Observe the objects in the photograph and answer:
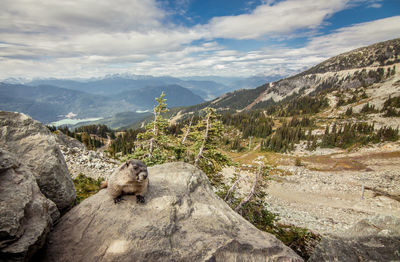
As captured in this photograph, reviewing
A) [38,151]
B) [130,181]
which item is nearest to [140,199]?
[130,181]

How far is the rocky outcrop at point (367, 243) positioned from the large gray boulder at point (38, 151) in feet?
35.2

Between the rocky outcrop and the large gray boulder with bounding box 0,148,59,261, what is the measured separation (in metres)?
9.43

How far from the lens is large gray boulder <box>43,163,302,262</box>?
5.58 meters

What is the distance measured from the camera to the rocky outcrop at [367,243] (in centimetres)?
629

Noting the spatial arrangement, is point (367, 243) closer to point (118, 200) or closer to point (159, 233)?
point (159, 233)

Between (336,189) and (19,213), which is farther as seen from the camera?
(336,189)

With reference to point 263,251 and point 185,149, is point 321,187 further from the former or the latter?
point 263,251

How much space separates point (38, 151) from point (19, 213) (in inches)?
134

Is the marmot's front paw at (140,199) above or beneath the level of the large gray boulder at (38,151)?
beneath

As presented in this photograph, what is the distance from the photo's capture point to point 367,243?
670 centimetres

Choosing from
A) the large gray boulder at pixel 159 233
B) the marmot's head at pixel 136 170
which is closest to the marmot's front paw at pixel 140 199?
the large gray boulder at pixel 159 233

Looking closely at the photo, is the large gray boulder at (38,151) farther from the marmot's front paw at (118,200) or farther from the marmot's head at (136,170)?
the marmot's head at (136,170)

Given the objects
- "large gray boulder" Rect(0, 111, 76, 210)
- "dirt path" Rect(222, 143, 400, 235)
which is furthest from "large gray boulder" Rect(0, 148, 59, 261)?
"dirt path" Rect(222, 143, 400, 235)

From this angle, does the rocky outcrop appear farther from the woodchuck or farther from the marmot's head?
the marmot's head
